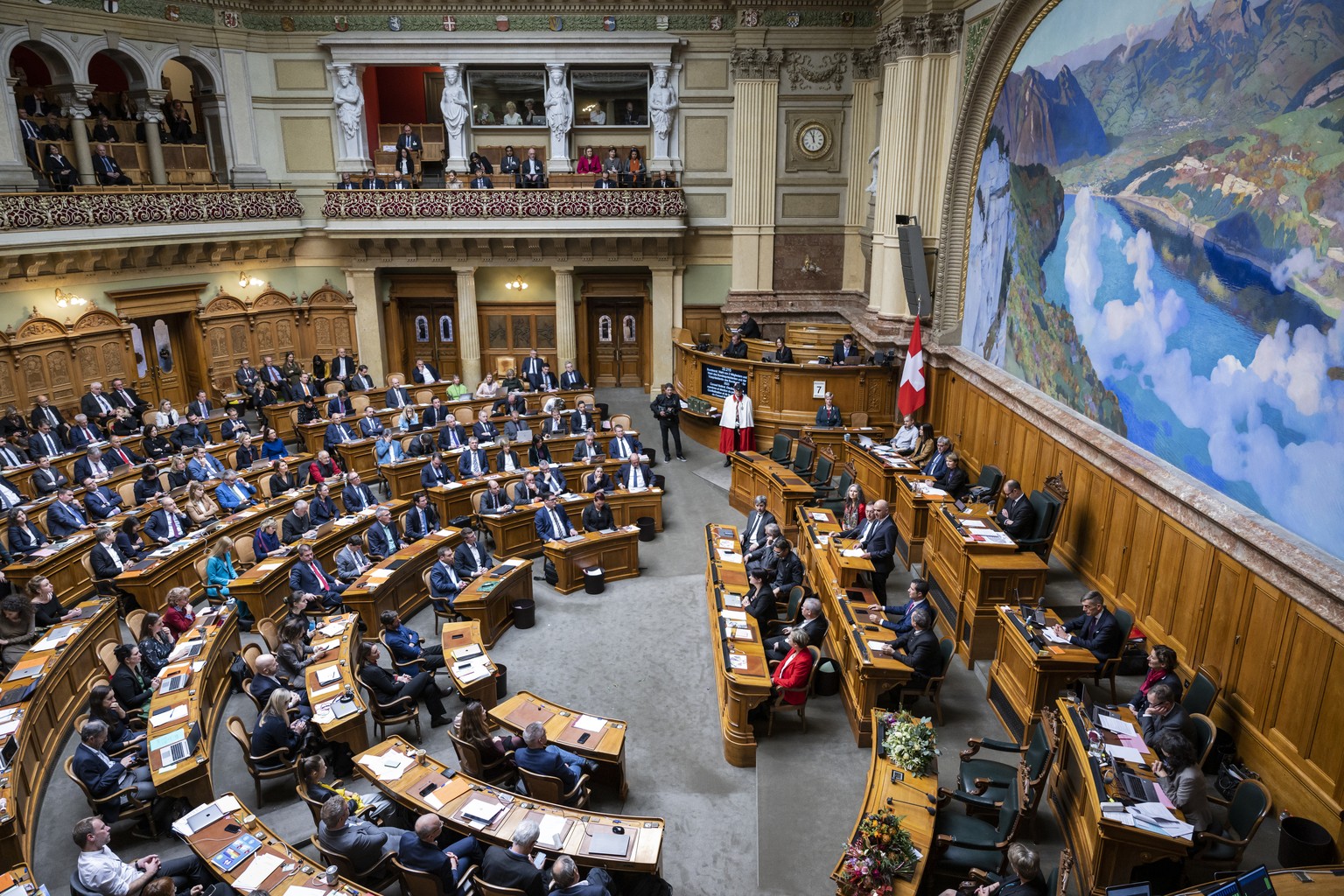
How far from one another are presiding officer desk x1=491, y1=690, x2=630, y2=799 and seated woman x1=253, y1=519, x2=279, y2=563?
211 inches

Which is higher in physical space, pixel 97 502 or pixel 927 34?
pixel 927 34

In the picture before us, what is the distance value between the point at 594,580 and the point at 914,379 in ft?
22.3

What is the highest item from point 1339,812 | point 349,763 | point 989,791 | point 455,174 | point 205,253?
point 455,174

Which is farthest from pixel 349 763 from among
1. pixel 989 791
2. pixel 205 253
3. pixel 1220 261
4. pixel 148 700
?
pixel 205 253

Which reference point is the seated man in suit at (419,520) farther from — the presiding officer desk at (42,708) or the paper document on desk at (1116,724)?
the paper document on desk at (1116,724)

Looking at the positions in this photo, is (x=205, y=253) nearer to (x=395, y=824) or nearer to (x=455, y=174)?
(x=455, y=174)

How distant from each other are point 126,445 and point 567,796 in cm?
1279

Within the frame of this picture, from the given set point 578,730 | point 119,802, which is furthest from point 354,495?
point 578,730

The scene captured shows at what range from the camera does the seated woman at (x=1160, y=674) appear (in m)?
7.49

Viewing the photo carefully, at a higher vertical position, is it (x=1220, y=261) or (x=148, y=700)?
(x=1220, y=261)

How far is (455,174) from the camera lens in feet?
Result: 69.4

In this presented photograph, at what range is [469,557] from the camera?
12.0 metres

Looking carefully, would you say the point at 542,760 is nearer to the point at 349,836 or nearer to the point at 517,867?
the point at 517,867

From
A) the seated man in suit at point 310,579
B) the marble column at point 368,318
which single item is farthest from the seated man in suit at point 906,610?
the marble column at point 368,318
